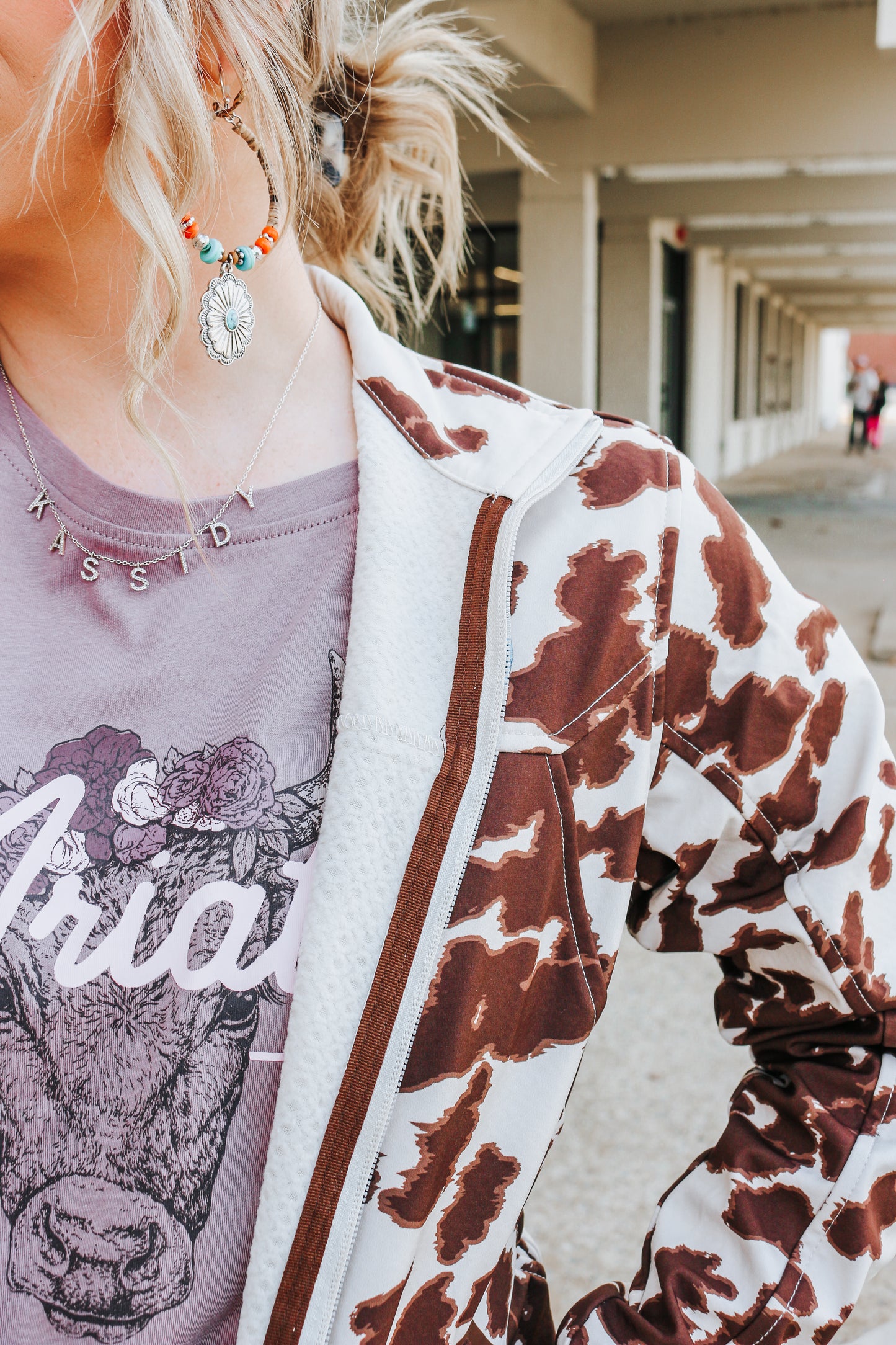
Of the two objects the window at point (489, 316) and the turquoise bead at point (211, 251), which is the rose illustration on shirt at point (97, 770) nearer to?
the turquoise bead at point (211, 251)

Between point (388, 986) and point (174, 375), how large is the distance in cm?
60

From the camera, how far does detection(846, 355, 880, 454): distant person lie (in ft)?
83.6

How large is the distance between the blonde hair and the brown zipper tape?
1.12ft

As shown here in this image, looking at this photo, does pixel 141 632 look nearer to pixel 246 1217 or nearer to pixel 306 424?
pixel 306 424

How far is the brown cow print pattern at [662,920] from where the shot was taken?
3.07 ft

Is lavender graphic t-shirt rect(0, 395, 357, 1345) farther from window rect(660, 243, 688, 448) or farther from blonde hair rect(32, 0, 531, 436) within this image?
window rect(660, 243, 688, 448)

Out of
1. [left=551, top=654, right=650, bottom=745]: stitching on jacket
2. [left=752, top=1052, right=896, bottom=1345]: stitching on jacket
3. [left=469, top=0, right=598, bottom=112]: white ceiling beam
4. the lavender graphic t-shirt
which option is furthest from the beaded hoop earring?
[left=469, top=0, right=598, bottom=112]: white ceiling beam

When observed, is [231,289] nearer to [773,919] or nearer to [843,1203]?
[773,919]

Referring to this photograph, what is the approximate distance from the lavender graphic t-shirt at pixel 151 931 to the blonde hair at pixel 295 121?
0.21 meters

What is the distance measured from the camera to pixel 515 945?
95 cm

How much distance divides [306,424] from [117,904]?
480 mm

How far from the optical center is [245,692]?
3.26 feet

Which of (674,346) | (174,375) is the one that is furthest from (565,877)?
(674,346)

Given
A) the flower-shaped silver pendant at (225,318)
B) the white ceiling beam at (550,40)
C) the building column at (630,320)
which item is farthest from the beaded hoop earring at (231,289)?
the building column at (630,320)
